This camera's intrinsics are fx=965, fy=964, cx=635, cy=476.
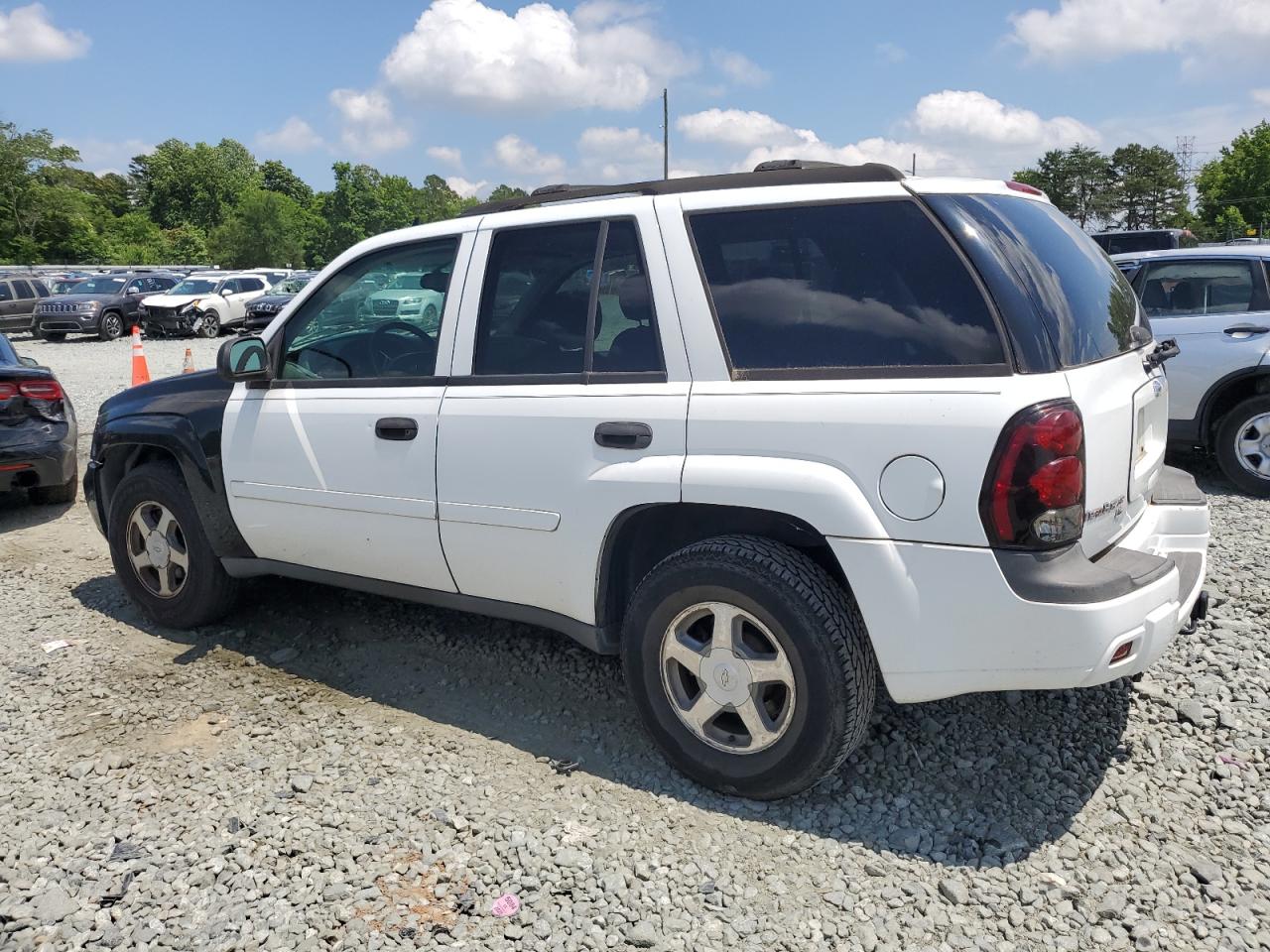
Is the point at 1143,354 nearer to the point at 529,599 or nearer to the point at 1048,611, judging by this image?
the point at 1048,611

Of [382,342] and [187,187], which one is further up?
[187,187]

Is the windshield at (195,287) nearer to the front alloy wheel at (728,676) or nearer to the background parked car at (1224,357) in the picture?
the background parked car at (1224,357)

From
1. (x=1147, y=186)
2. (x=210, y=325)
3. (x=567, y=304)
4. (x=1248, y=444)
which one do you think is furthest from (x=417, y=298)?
(x=1147, y=186)

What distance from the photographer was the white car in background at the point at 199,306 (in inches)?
965

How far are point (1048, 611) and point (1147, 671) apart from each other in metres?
1.74

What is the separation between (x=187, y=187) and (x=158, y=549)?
328 ft

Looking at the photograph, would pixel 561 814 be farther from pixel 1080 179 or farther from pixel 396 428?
pixel 1080 179

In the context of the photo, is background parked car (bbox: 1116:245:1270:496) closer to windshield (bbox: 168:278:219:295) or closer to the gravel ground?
the gravel ground

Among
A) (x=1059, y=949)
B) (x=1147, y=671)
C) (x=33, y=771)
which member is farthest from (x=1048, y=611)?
(x=33, y=771)

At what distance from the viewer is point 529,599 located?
3.56m

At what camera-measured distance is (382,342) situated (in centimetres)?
405

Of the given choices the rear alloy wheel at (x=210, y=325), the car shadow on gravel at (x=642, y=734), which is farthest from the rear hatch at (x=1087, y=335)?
the rear alloy wheel at (x=210, y=325)

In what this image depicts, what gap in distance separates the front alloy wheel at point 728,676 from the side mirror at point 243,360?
2200 mm

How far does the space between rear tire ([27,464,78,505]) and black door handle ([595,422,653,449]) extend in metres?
5.94
